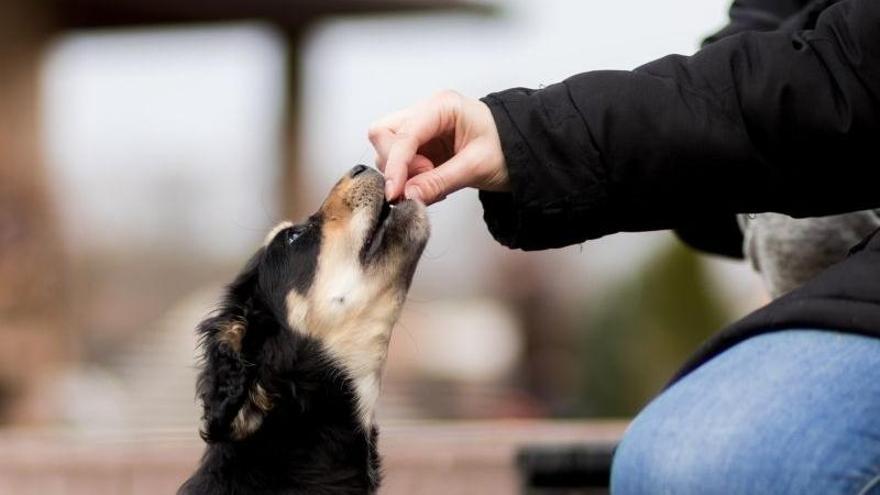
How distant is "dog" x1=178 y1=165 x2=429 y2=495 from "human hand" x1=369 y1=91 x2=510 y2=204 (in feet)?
1.91

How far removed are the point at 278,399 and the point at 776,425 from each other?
1481 millimetres

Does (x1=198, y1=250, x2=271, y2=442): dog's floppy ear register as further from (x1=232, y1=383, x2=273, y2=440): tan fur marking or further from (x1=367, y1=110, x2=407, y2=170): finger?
(x1=367, y1=110, x2=407, y2=170): finger

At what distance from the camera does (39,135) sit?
32.7 ft

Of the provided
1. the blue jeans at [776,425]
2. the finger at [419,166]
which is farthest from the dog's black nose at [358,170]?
the blue jeans at [776,425]

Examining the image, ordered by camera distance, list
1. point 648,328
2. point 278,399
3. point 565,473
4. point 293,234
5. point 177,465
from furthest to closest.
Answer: point 648,328
point 177,465
point 565,473
point 293,234
point 278,399

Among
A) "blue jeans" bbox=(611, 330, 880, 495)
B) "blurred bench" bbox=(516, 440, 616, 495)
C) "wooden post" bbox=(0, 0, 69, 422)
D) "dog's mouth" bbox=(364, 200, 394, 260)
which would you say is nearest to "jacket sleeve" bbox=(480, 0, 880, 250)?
"blue jeans" bbox=(611, 330, 880, 495)

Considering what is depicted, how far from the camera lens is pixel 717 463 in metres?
2.00

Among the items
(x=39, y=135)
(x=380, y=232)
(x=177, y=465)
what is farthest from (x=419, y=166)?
(x=39, y=135)

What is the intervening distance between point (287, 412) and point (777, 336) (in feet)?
4.51

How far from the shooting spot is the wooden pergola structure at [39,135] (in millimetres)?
9133

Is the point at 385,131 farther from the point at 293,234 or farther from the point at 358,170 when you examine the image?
the point at 293,234

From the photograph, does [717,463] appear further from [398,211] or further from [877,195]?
[398,211]

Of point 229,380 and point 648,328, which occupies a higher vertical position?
point 229,380

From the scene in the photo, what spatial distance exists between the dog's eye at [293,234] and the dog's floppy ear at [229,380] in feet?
0.60
